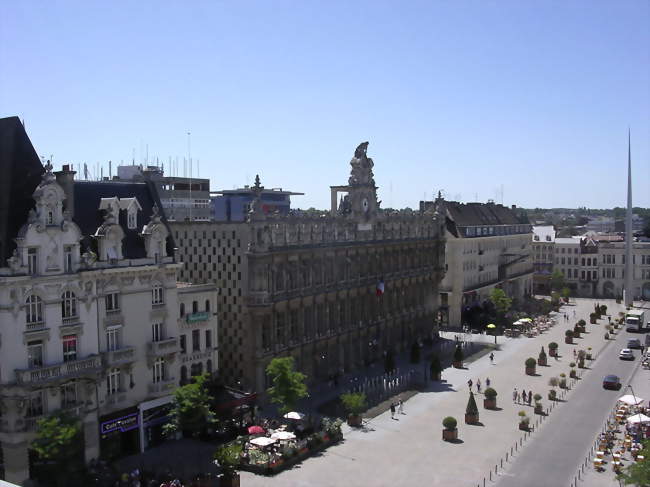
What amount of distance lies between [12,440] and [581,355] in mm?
67380

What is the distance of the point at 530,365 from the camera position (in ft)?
266

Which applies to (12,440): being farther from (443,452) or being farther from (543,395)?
A: (543,395)

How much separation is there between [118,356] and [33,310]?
7547 mm

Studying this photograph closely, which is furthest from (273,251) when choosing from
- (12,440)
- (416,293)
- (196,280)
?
(416,293)

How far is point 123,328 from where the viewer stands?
51.5 meters

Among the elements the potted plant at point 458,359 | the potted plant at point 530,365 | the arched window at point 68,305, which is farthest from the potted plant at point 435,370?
the arched window at point 68,305

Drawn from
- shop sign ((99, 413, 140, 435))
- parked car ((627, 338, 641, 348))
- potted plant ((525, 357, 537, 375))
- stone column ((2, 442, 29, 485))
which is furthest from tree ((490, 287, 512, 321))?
stone column ((2, 442, 29, 485))

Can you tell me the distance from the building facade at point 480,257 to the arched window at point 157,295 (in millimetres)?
61903

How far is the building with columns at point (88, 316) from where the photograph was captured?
44.2 metres

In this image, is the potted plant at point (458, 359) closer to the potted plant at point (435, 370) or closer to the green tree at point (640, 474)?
the potted plant at point (435, 370)

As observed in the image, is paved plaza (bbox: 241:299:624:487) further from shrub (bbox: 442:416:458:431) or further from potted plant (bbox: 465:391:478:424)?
shrub (bbox: 442:416:458:431)

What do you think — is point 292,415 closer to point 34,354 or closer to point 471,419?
point 471,419

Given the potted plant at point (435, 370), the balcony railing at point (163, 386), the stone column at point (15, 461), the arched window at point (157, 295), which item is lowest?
the potted plant at point (435, 370)

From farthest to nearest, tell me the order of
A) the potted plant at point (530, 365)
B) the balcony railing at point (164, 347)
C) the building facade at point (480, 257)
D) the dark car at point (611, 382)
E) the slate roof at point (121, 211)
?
the building facade at point (480, 257) → the potted plant at point (530, 365) → the dark car at point (611, 382) → the balcony railing at point (164, 347) → the slate roof at point (121, 211)
